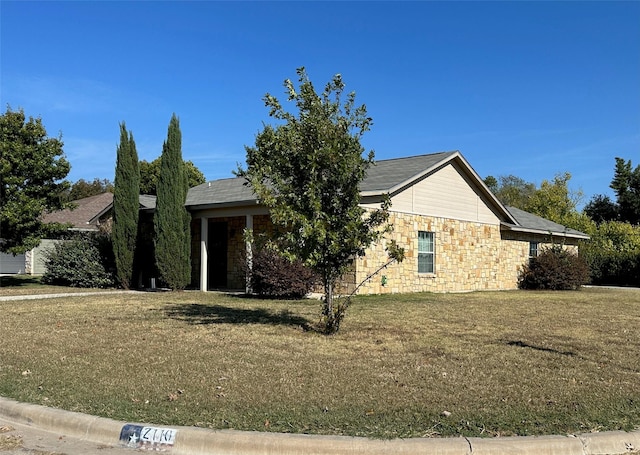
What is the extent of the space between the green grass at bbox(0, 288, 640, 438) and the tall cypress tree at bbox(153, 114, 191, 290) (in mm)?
6311

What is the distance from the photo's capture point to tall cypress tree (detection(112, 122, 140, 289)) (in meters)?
19.3

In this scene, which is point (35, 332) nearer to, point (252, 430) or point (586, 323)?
point (252, 430)

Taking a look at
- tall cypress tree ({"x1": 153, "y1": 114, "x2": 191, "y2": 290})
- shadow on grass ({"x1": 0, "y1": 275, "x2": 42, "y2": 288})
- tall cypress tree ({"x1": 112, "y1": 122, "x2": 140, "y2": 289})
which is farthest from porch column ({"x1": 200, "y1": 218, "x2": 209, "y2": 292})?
shadow on grass ({"x1": 0, "y1": 275, "x2": 42, "y2": 288})

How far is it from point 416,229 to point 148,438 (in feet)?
51.0

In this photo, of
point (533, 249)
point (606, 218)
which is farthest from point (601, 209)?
point (533, 249)

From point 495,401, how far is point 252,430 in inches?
97.7

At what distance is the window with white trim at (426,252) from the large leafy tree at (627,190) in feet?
113

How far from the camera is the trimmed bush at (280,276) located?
52.6 feet

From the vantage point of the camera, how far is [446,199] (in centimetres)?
2095

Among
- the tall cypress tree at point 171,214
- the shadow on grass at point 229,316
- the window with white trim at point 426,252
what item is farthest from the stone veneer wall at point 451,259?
the tall cypress tree at point 171,214

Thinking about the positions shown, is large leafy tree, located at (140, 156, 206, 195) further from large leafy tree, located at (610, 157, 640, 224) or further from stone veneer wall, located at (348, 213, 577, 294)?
large leafy tree, located at (610, 157, 640, 224)

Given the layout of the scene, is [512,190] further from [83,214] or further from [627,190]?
[83,214]

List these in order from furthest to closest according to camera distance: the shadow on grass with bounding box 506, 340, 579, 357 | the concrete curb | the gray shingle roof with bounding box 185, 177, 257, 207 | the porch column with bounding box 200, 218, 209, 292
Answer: the porch column with bounding box 200, 218, 209, 292 → the gray shingle roof with bounding box 185, 177, 257, 207 → the shadow on grass with bounding box 506, 340, 579, 357 → the concrete curb

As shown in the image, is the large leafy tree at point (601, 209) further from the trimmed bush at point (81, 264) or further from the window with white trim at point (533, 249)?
the trimmed bush at point (81, 264)
